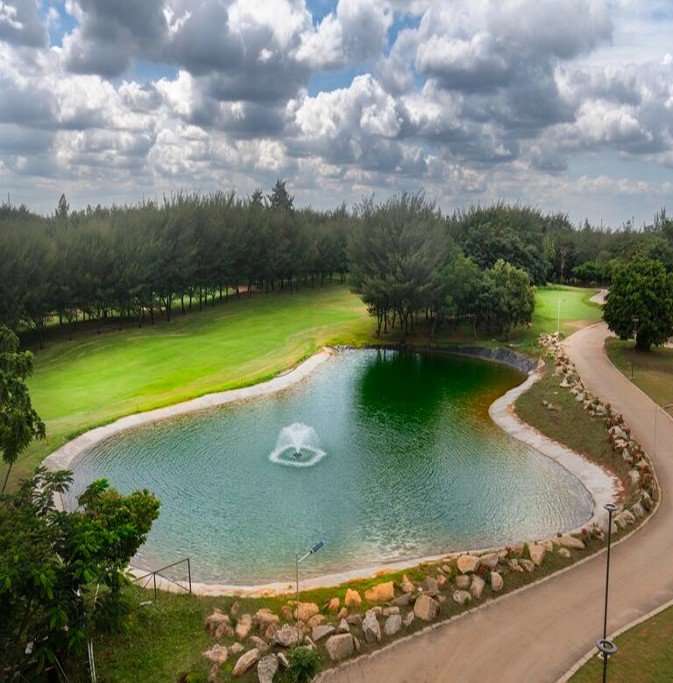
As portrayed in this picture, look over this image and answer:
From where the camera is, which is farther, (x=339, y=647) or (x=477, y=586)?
(x=477, y=586)

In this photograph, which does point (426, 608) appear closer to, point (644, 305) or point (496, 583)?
point (496, 583)

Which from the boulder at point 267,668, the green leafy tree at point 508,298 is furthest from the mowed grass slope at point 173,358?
the boulder at point 267,668

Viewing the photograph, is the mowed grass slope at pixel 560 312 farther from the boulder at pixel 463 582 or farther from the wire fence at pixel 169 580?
the wire fence at pixel 169 580

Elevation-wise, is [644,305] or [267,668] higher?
[644,305]

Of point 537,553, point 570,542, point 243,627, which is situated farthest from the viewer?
point 570,542

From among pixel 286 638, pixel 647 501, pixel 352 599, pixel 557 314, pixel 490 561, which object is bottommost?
pixel 352 599

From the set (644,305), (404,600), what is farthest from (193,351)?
(404,600)

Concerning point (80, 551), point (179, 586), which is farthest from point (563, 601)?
point (80, 551)
